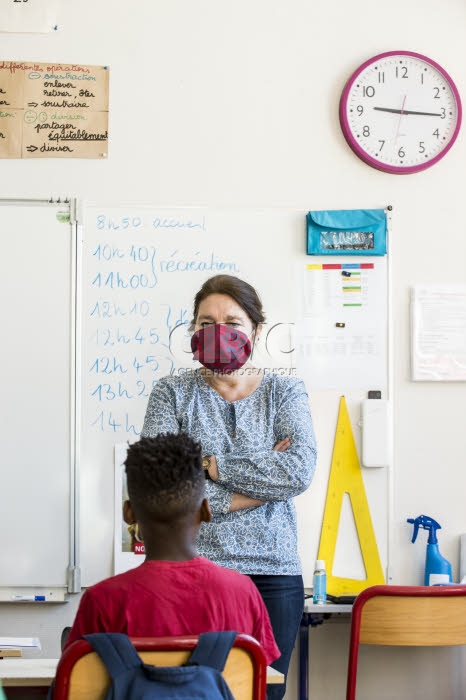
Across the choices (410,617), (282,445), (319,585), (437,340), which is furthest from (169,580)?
(437,340)

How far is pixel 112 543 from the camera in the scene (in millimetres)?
3416

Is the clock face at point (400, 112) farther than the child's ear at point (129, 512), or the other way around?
the clock face at point (400, 112)

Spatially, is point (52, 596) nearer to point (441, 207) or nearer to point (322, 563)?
point (322, 563)

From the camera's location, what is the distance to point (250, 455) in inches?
102

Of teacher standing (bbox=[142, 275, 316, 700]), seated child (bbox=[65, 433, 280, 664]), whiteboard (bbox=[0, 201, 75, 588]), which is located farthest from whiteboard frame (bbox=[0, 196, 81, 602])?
seated child (bbox=[65, 433, 280, 664])

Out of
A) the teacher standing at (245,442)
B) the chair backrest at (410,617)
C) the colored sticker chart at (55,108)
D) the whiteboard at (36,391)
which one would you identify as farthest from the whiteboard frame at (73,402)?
the chair backrest at (410,617)

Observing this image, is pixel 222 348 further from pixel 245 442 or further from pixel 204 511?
pixel 204 511

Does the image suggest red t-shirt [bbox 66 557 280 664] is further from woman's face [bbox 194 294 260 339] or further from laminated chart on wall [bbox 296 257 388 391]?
laminated chart on wall [bbox 296 257 388 391]

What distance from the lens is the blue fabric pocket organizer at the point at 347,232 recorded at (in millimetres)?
3498

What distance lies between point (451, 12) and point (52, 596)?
260 cm

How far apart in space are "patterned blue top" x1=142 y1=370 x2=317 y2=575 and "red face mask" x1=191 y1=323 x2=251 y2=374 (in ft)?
0.21

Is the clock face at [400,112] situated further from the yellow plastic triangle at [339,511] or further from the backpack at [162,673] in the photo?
the backpack at [162,673]

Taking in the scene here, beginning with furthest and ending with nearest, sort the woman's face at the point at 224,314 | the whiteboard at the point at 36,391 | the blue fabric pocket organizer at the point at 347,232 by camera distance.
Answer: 1. the blue fabric pocket organizer at the point at 347,232
2. the whiteboard at the point at 36,391
3. the woman's face at the point at 224,314

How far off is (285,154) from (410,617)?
1.73 metres
